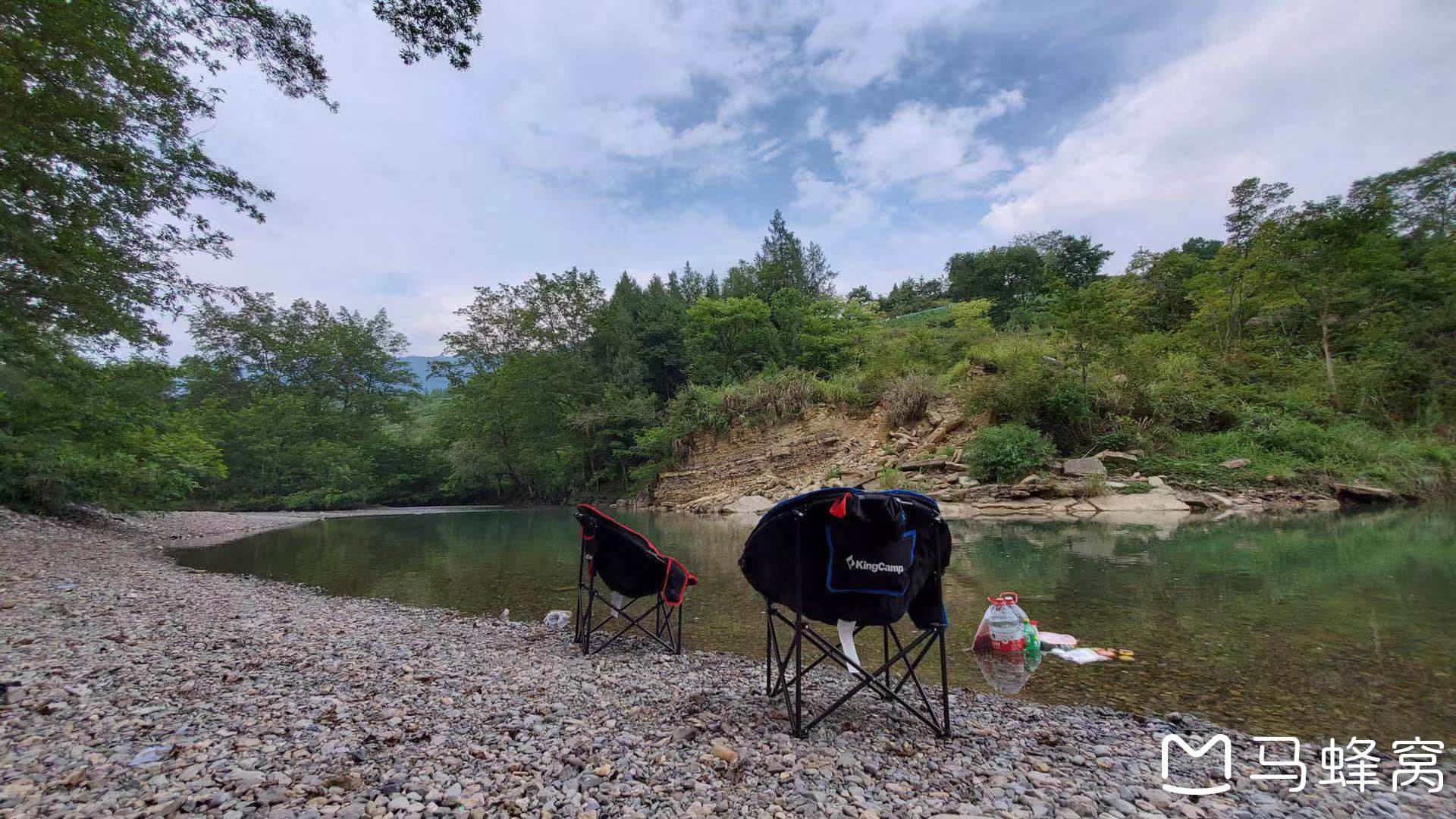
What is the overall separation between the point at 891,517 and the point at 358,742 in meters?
2.81

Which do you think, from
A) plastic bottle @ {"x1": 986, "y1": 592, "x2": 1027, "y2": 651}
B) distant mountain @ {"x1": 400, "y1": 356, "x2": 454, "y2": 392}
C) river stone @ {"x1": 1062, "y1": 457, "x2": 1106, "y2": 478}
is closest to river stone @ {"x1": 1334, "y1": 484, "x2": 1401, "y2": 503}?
river stone @ {"x1": 1062, "y1": 457, "x2": 1106, "y2": 478}

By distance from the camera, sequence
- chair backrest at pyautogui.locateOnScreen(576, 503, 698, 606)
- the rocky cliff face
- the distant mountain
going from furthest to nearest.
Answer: the distant mountain < the rocky cliff face < chair backrest at pyautogui.locateOnScreen(576, 503, 698, 606)

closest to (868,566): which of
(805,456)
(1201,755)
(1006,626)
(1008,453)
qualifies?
(1201,755)

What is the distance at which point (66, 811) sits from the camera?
6.48 ft

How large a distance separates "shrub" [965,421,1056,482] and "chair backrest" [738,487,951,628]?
1427cm

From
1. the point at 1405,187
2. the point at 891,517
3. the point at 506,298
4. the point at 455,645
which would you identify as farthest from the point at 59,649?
the point at 1405,187

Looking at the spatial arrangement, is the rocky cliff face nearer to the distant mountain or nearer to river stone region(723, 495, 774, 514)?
river stone region(723, 495, 774, 514)

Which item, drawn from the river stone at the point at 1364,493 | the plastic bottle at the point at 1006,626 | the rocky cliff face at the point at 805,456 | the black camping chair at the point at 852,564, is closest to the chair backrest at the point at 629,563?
the black camping chair at the point at 852,564

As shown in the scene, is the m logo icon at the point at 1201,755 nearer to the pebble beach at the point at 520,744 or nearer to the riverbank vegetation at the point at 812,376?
the pebble beach at the point at 520,744

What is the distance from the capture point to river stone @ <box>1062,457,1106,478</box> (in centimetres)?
1469

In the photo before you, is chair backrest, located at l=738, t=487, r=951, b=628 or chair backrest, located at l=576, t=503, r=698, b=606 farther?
chair backrest, located at l=576, t=503, r=698, b=606

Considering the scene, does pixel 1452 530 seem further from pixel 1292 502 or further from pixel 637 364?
pixel 637 364

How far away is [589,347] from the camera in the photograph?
3412 cm

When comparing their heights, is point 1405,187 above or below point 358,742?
above
